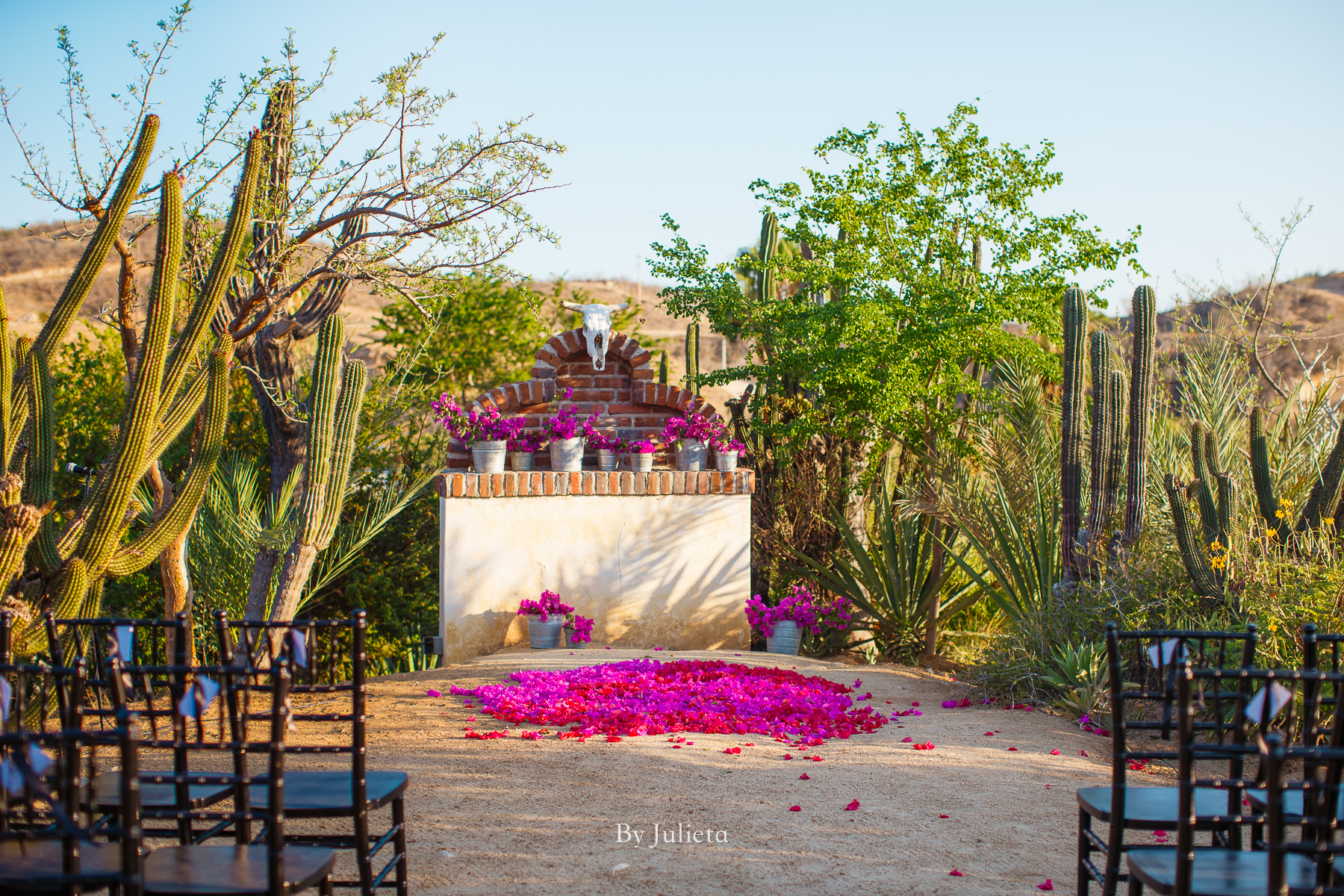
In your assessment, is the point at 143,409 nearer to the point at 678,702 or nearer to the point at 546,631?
the point at 678,702

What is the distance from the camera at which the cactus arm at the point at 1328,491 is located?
478cm

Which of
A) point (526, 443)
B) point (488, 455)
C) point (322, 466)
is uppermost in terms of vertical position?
point (526, 443)

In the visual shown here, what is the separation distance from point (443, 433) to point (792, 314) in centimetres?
335

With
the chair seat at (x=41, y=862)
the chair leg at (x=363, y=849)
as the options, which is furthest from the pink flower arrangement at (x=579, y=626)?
the chair seat at (x=41, y=862)

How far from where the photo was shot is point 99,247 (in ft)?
13.7

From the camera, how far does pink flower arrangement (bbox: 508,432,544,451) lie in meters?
6.47

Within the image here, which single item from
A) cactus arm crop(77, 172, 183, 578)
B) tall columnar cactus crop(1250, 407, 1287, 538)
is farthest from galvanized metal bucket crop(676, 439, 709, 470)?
cactus arm crop(77, 172, 183, 578)

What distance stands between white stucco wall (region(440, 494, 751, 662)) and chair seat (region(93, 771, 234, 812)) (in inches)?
136

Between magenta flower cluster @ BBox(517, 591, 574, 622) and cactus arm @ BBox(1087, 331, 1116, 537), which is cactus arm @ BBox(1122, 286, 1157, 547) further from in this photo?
magenta flower cluster @ BBox(517, 591, 574, 622)

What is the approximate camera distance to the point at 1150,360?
5352 mm

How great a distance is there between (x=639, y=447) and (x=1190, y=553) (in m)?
3.45

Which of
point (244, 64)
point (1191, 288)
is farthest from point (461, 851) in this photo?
point (1191, 288)

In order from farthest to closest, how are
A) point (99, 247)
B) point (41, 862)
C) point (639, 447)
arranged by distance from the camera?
point (639, 447) < point (99, 247) < point (41, 862)

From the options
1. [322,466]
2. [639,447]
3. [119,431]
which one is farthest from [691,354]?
[119,431]
